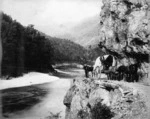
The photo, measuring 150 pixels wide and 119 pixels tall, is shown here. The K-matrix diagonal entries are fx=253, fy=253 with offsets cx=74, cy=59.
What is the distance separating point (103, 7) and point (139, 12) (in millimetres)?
8429

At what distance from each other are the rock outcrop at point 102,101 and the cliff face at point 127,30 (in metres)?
6.65

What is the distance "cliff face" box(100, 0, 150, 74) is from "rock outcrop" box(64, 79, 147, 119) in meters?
6.65

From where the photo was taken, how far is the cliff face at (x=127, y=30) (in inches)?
1192

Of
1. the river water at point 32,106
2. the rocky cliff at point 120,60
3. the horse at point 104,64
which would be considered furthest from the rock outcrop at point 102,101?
the river water at point 32,106

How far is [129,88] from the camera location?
945 inches

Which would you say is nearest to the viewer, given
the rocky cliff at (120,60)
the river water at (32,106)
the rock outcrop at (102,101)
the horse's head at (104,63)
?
the rock outcrop at (102,101)

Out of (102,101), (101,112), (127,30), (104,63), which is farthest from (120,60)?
(101,112)

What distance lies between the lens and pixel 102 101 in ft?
86.9

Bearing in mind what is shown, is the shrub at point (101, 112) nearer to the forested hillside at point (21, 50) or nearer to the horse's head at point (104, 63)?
the horse's head at point (104, 63)

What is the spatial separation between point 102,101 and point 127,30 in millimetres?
11229

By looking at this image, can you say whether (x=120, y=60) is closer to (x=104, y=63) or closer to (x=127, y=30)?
(x=104, y=63)

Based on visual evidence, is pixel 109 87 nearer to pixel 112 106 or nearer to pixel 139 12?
pixel 112 106

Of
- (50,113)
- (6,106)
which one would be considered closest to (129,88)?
(50,113)

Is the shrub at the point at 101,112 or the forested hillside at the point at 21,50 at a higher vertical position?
the forested hillside at the point at 21,50
